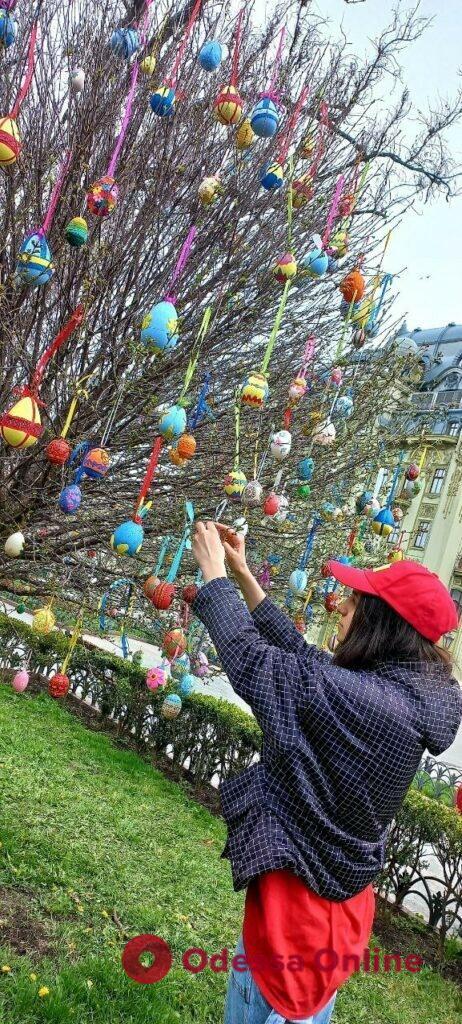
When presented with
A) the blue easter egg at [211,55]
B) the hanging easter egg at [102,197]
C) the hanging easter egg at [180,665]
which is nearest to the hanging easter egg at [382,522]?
the hanging easter egg at [180,665]

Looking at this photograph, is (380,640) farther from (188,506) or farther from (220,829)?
(220,829)

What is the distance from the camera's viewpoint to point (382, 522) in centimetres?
446

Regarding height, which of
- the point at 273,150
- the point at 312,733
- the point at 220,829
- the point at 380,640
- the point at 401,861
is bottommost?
the point at 220,829

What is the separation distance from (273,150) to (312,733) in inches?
156

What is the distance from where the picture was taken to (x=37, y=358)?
159 inches

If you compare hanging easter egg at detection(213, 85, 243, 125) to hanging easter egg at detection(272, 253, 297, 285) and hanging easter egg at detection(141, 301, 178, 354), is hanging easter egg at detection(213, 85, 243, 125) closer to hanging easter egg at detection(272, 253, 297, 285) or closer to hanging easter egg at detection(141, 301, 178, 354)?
hanging easter egg at detection(272, 253, 297, 285)

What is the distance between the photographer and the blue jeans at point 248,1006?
4.77 ft

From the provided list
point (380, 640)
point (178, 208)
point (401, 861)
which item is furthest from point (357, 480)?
point (380, 640)

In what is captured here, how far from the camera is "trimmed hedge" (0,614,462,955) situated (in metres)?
5.33

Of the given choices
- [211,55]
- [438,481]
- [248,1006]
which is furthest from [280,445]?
[438,481]

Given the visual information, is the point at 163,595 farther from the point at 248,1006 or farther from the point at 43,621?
the point at 248,1006

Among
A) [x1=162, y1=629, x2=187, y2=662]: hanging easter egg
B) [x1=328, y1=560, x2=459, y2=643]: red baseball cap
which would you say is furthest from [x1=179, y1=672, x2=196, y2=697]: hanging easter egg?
[x1=328, y1=560, x2=459, y2=643]: red baseball cap

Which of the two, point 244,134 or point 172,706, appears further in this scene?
point 172,706

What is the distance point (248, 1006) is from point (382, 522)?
3.27 m
